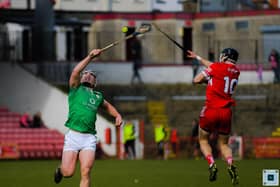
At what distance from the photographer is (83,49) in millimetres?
51500

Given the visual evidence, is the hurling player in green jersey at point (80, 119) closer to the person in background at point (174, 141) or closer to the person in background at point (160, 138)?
the person in background at point (160, 138)

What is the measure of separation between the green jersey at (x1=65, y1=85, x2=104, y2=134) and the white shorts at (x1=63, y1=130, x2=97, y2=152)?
8 centimetres

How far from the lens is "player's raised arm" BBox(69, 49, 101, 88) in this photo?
1623cm

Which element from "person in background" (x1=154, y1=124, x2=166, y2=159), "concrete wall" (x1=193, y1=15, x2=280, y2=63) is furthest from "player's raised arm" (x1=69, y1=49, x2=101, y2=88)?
"concrete wall" (x1=193, y1=15, x2=280, y2=63)

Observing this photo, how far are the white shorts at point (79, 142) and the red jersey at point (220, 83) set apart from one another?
8.97 feet

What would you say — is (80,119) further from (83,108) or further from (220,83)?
(220,83)

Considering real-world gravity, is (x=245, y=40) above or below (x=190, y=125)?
above

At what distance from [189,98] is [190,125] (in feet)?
7.26

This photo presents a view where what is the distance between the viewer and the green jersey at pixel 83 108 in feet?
54.6

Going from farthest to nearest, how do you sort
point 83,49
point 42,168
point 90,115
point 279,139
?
point 83,49 → point 279,139 → point 42,168 → point 90,115

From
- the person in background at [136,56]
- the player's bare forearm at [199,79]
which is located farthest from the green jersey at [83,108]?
the person in background at [136,56]

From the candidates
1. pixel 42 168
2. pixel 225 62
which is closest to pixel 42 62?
pixel 42 168

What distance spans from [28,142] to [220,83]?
24392 mm

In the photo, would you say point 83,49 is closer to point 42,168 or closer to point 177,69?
point 177,69
